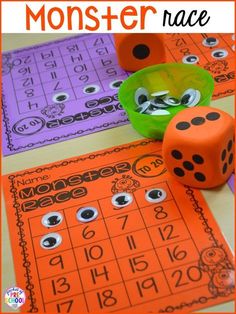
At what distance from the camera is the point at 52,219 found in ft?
3.10

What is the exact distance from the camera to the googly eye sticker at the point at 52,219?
93 centimetres

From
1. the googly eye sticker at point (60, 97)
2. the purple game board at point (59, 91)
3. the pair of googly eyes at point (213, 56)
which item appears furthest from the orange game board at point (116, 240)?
the pair of googly eyes at point (213, 56)

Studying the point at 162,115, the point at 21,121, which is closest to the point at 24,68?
the point at 21,121

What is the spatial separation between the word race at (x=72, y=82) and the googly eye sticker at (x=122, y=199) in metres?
0.23

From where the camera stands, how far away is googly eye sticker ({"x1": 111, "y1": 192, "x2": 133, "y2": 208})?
944mm

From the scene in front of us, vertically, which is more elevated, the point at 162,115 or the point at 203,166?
the point at 162,115

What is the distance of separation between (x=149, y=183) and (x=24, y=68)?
65cm

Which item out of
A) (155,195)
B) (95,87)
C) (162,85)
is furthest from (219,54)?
(155,195)

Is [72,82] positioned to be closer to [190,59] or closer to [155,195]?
[190,59]

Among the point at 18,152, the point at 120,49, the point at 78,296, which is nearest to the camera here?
the point at 78,296

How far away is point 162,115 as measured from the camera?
1.02 meters

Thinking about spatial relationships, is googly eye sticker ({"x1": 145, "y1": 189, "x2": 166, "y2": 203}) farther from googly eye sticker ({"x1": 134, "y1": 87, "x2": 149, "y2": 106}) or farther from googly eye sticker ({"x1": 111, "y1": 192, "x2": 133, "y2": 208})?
googly eye sticker ({"x1": 134, "y1": 87, "x2": 149, "y2": 106})

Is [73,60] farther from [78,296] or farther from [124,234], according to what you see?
[78,296]

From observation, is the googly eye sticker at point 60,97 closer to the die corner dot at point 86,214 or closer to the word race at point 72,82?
the word race at point 72,82
